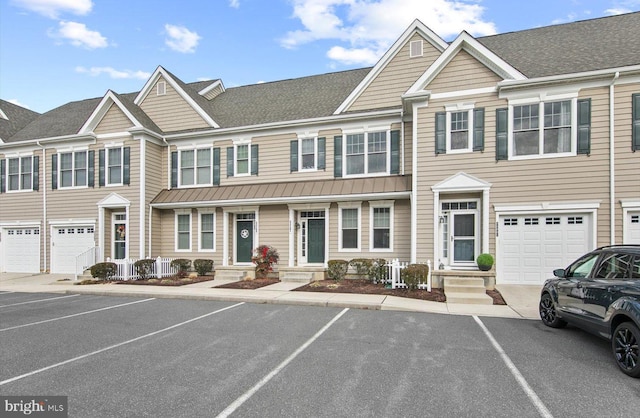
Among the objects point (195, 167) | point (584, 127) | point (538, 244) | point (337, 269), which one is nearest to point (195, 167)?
point (195, 167)

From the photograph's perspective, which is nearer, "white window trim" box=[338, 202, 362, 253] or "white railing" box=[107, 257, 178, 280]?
"white window trim" box=[338, 202, 362, 253]

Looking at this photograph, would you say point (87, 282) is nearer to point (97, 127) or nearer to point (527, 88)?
point (97, 127)

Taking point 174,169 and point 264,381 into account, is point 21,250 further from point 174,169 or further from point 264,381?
point 264,381

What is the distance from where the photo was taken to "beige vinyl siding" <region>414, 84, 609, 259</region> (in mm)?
11117

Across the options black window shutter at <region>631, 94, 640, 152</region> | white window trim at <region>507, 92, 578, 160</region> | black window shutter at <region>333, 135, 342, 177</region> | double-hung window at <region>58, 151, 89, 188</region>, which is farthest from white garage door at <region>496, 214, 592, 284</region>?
double-hung window at <region>58, 151, 89, 188</region>

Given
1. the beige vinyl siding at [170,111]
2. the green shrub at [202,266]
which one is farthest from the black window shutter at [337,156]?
the green shrub at [202,266]

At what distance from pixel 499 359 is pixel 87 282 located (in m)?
14.9

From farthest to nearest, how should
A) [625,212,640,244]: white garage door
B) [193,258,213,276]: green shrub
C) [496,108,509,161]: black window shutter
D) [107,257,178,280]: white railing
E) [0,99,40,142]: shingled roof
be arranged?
1. [0,99,40,142]: shingled roof
2. [193,258,213,276]: green shrub
3. [107,257,178,280]: white railing
4. [496,108,509,161]: black window shutter
5. [625,212,640,244]: white garage door

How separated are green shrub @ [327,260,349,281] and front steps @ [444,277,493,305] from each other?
3.68m

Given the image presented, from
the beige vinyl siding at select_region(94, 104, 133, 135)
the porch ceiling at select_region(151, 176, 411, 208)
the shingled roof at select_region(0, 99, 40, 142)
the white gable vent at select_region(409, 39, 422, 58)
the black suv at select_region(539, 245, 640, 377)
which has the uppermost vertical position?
the white gable vent at select_region(409, 39, 422, 58)

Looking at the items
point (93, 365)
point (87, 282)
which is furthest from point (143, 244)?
point (93, 365)

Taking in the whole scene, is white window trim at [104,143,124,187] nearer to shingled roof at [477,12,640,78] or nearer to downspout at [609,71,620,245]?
shingled roof at [477,12,640,78]

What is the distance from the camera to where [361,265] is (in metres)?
13.5

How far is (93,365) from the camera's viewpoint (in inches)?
213
